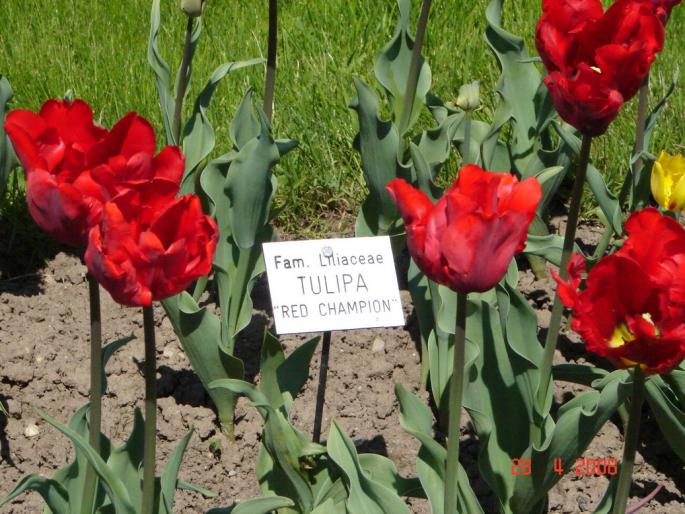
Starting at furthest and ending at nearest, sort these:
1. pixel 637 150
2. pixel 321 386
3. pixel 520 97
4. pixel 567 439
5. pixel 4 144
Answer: pixel 520 97, pixel 4 144, pixel 637 150, pixel 321 386, pixel 567 439

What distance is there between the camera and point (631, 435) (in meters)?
1.34

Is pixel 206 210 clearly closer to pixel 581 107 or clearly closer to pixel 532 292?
pixel 532 292

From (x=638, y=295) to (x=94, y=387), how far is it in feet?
2.32

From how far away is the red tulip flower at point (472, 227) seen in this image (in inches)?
47.7

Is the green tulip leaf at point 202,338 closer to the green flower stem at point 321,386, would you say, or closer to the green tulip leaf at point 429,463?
the green flower stem at point 321,386

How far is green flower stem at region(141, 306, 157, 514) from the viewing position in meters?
1.31

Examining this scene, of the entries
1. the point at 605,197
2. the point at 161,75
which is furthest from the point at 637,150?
the point at 161,75

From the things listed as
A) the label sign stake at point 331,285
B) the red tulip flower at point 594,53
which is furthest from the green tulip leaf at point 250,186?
the red tulip flower at point 594,53

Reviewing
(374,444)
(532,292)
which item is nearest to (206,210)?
(374,444)

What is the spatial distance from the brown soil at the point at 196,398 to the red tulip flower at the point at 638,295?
832 millimetres

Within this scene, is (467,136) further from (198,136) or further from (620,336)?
(620,336)

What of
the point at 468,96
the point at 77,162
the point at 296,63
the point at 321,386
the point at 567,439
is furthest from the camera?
the point at 296,63

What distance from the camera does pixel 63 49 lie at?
345 centimetres

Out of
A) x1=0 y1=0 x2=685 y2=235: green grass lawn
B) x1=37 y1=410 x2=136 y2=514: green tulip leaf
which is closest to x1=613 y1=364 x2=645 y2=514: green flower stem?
x1=37 y1=410 x2=136 y2=514: green tulip leaf
